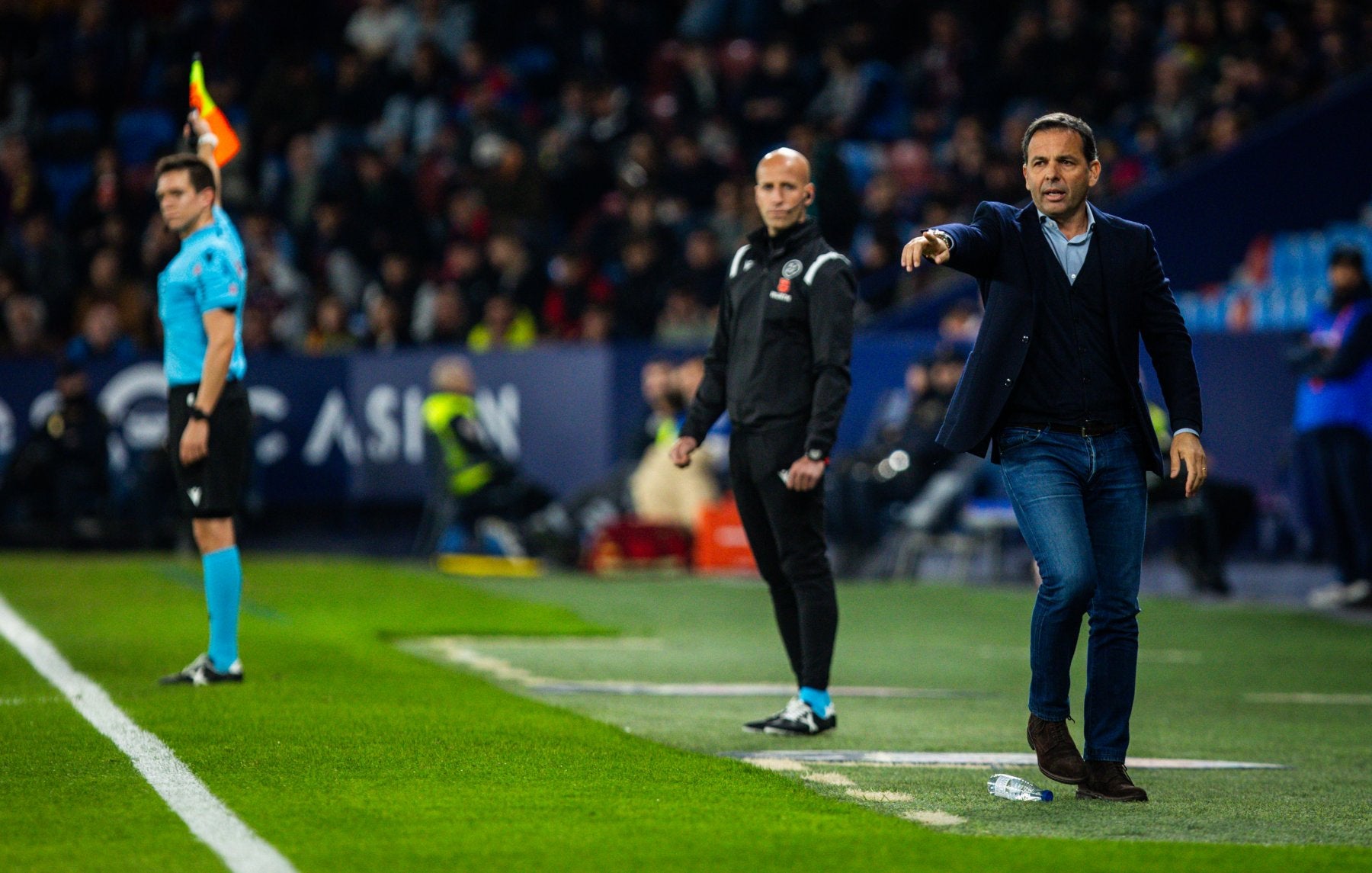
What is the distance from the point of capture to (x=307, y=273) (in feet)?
73.8

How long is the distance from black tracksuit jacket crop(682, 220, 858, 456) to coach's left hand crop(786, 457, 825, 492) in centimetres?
6

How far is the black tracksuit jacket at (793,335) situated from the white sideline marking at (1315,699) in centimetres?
314

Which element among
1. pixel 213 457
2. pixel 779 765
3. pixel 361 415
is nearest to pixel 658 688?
pixel 213 457

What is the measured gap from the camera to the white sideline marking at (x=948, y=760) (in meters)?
6.60

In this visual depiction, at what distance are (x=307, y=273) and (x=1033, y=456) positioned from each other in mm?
17623

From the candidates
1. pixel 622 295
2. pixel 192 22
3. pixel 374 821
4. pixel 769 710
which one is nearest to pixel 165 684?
pixel 769 710

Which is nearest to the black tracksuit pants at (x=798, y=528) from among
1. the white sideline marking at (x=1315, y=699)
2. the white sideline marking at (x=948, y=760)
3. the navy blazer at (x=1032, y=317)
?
the white sideline marking at (x=948, y=760)

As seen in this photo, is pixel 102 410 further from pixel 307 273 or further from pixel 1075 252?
pixel 1075 252

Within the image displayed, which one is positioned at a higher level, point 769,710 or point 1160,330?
point 1160,330

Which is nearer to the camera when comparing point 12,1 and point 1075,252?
point 1075,252

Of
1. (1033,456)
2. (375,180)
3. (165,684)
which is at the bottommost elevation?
(165,684)

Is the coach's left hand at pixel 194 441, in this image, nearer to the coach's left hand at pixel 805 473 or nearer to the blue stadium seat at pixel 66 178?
the coach's left hand at pixel 805 473

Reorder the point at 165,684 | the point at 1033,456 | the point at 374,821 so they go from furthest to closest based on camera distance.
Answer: the point at 165,684, the point at 1033,456, the point at 374,821

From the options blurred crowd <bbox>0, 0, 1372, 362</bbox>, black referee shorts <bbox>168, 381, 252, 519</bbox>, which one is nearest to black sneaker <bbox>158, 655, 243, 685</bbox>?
black referee shorts <bbox>168, 381, 252, 519</bbox>
